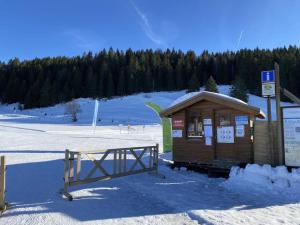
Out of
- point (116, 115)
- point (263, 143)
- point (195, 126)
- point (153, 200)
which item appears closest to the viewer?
point (153, 200)

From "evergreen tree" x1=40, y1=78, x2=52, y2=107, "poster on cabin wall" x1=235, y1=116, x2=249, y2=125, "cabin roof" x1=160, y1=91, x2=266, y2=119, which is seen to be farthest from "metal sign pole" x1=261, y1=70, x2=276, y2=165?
"evergreen tree" x1=40, y1=78, x2=52, y2=107

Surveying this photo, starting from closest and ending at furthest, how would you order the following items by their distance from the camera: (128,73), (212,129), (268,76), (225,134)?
(268,76) → (225,134) → (212,129) → (128,73)

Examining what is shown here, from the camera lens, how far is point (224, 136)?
514 inches

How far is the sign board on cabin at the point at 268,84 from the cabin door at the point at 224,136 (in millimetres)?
1890

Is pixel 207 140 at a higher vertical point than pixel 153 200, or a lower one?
higher

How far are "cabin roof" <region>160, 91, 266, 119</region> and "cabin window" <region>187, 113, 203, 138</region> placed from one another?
587mm

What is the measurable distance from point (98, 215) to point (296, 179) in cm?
616

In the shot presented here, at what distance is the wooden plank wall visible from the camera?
11.6 m

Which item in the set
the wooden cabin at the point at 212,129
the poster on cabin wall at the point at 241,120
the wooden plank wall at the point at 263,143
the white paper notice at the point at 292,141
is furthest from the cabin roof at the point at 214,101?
the white paper notice at the point at 292,141

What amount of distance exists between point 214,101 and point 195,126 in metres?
1.74

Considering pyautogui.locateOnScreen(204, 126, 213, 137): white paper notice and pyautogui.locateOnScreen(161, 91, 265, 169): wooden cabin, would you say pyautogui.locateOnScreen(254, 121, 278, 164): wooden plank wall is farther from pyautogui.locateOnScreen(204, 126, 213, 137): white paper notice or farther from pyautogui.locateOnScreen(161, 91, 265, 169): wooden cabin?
pyautogui.locateOnScreen(204, 126, 213, 137): white paper notice

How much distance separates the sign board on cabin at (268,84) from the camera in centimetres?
1134

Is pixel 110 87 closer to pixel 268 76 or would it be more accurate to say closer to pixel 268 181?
pixel 268 76

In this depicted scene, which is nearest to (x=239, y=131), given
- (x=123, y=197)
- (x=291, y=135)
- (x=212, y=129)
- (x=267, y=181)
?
(x=212, y=129)
